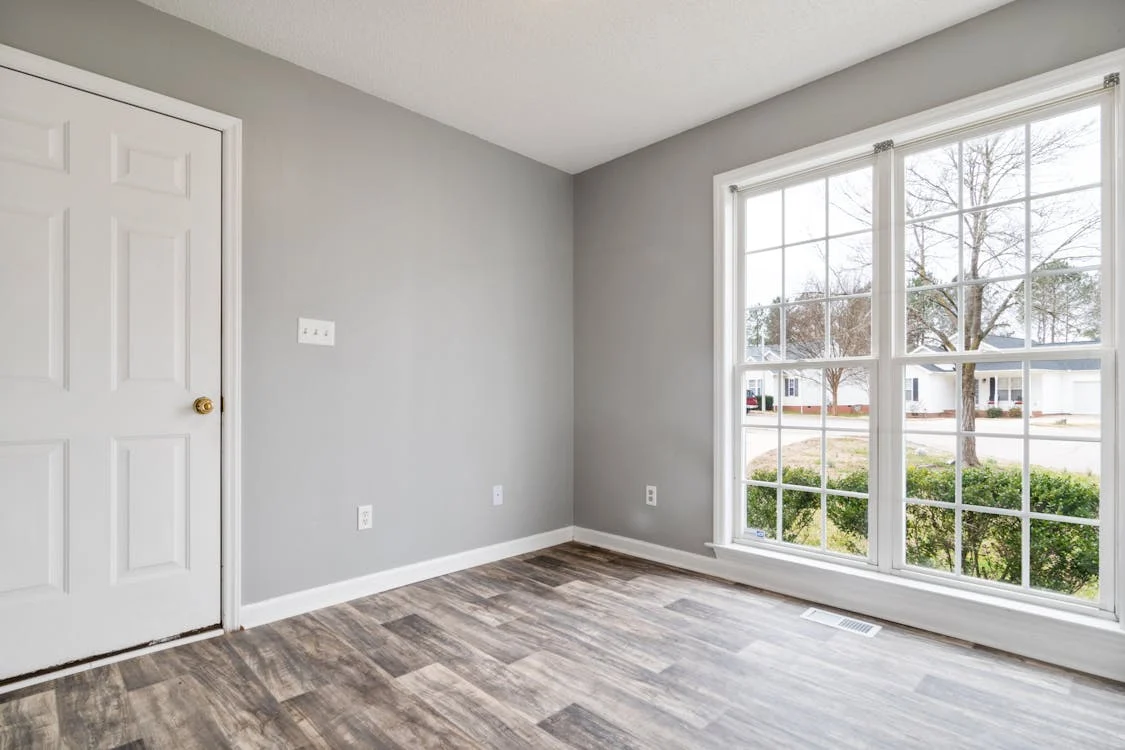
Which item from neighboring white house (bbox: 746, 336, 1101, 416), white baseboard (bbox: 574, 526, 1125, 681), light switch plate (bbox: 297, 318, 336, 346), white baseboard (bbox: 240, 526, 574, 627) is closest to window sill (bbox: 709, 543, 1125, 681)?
white baseboard (bbox: 574, 526, 1125, 681)

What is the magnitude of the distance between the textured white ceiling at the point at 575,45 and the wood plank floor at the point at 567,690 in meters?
2.50

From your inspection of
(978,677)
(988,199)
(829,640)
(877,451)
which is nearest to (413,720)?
(829,640)

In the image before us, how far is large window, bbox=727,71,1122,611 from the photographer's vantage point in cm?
218

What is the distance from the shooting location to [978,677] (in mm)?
2025

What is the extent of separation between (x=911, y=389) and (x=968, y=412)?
0.23 m

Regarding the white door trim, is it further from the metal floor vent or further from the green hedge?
the green hedge

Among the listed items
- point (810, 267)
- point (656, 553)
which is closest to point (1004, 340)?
point (810, 267)

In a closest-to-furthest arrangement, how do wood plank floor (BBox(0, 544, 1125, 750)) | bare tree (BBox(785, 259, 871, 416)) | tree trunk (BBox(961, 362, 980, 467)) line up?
wood plank floor (BBox(0, 544, 1125, 750)) < tree trunk (BBox(961, 362, 980, 467)) < bare tree (BBox(785, 259, 871, 416))

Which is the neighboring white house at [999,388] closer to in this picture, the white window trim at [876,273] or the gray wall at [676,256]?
the white window trim at [876,273]

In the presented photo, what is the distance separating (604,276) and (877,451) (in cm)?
191

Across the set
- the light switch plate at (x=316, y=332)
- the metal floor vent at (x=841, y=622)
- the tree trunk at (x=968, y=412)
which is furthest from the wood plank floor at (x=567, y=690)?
the light switch plate at (x=316, y=332)

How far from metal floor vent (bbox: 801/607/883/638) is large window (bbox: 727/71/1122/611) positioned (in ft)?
0.95

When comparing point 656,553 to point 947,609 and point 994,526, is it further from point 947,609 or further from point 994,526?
point 994,526

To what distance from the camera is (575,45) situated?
2.49 m
